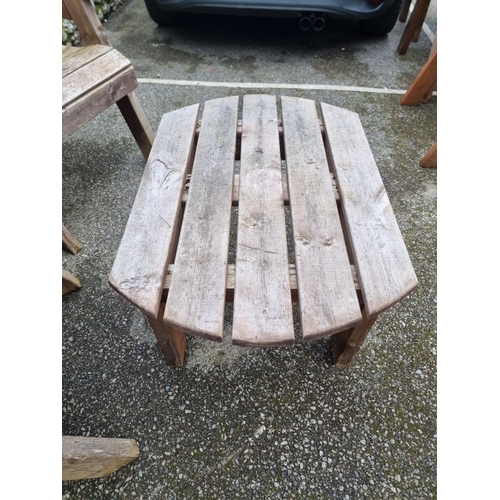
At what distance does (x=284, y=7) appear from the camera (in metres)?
2.70

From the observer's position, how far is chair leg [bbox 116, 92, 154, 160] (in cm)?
185

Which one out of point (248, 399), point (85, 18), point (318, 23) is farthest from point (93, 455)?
point (318, 23)

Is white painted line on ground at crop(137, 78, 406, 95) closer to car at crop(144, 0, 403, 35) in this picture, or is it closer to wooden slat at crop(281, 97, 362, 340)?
car at crop(144, 0, 403, 35)

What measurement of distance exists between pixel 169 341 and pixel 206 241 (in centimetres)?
39

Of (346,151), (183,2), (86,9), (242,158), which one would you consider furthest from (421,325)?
(183,2)

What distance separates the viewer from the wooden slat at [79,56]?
5.46ft

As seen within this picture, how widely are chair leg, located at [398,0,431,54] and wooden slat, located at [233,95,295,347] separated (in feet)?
7.75

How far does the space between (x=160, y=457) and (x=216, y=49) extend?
329cm

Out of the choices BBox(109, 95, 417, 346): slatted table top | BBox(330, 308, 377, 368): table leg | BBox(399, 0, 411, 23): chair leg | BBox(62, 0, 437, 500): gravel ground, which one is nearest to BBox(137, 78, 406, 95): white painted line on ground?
BBox(62, 0, 437, 500): gravel ground

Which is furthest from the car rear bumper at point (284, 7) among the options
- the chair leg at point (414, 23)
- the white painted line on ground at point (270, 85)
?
the white painted line on ground at point (270, 85)

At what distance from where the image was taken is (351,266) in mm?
1004

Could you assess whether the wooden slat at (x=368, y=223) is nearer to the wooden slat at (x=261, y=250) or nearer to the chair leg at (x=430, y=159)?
the wooden slat at (x=261, y=250)

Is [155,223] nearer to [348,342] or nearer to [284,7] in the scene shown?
[348,342]

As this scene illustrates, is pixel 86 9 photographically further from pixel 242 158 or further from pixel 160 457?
pixel 160 457
